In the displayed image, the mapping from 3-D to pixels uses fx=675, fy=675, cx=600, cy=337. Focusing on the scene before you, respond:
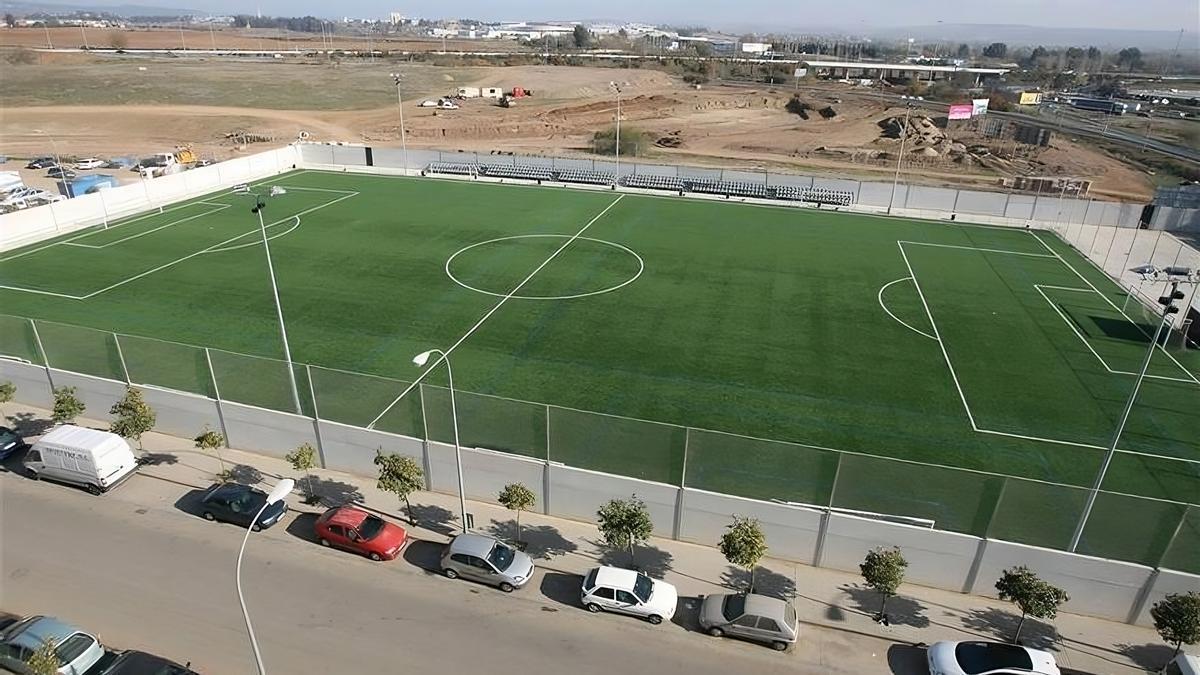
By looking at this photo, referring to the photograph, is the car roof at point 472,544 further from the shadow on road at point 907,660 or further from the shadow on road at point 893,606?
the shadow on road at point 907,660

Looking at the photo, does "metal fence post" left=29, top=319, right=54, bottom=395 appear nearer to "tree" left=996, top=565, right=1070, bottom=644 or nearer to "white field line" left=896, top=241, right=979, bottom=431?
"tree" left=996, top=565, right=1070, bottom=644

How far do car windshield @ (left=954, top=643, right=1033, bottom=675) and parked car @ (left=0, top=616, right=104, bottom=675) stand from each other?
1786cm

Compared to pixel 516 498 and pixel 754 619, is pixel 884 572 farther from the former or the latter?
pixel 516 498

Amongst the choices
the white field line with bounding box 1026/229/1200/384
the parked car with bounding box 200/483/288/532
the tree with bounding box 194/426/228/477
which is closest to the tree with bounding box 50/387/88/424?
the tree with bounding box 194/426/228/477

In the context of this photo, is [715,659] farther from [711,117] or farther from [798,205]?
[711,117]

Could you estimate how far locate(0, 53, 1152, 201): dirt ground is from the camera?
7450 cm

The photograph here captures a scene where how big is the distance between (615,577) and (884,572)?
6096mm

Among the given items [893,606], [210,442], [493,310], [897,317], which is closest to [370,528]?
[210,442]

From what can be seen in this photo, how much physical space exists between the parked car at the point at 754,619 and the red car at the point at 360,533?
8.01 metres

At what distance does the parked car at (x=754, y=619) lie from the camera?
1491 cm

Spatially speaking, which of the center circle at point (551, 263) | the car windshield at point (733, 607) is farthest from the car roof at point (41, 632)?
the center circle at point (551, 263)

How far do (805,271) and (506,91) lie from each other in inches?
3973

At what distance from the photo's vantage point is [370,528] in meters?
17.6

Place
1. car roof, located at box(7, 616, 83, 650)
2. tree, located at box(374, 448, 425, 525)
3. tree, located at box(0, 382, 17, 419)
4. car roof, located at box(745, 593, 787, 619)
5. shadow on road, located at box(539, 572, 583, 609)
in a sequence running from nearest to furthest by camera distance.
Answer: car roof, located at box(7, 616, 83, 650) < car roof, located at box(745, 593, 787, 619) < shadow on road, located at box(539, 572, 583, 609) < tree, located at box(374, 448, 425, 525) < tree, located at box(0, 382, 17, 419)
